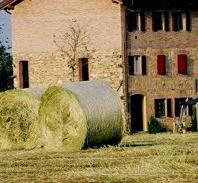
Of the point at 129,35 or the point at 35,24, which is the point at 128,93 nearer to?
the point at 129,35

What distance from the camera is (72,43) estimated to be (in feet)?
171

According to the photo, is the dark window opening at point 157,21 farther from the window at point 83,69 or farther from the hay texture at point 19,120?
the hay texture at point 19,120

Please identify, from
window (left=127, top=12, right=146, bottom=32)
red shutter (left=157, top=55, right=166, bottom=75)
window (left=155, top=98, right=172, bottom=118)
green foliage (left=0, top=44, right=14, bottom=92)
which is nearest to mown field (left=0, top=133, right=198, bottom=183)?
window (left=127, top=12, right=146, bottom=32)

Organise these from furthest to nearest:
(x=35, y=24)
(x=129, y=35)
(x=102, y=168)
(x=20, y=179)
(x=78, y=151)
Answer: (x=35, y=24), (x=129, y=35), (x=78, y=151), (x=102, y=168), (x=20, y=179)

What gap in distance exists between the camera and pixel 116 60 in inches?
1969

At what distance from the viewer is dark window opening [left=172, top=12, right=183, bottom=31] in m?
51.8

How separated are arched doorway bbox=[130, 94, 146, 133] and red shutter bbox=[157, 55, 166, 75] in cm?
191

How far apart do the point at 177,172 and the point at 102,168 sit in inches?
91.7

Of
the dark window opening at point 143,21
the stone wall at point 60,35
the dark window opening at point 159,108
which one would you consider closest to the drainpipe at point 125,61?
the stone wall at point 60,35

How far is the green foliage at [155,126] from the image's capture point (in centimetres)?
5018

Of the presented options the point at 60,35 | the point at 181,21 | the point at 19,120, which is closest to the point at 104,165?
the point at 19,120

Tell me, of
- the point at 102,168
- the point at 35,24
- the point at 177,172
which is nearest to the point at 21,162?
the point at 102,168

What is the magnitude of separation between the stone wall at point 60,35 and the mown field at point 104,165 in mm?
21792

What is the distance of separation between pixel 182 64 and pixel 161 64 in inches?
65.0
